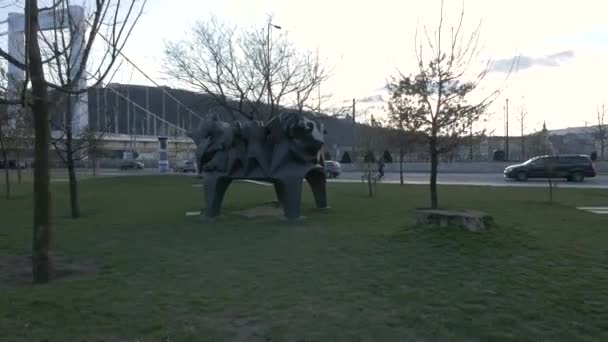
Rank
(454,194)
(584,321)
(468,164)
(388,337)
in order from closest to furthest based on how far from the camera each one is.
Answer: (388,337) < (584,321) < (454,194) < (468,164)

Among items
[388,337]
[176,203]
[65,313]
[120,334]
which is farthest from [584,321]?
[176,203]

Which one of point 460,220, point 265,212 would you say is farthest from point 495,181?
point 460,220

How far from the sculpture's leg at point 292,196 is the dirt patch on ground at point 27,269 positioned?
527 centimetres

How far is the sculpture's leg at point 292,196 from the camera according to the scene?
11938mm

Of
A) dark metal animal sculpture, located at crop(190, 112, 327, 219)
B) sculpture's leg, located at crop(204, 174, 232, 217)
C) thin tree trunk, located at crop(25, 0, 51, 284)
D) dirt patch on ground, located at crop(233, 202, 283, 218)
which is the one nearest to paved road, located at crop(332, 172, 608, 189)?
dirt patch on ground, located at crop(233, 202, 283, 218)

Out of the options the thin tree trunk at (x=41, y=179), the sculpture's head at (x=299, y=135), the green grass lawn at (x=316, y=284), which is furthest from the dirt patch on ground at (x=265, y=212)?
the thin tree trunk at (x=41, y=179)

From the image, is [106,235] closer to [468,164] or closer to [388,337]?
[388,337]

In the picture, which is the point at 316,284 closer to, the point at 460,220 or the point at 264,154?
the point at 460,220

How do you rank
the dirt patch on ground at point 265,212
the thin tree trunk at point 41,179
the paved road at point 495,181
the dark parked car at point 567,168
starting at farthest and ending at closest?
the dark parked car at point 567,168
the paved road at point 495,181
the dirt patch on ground at point 265,212
the thin tree trunk at point 41,179

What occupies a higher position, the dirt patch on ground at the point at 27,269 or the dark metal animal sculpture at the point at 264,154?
the dark metal animal sculpture at the point at 264,154

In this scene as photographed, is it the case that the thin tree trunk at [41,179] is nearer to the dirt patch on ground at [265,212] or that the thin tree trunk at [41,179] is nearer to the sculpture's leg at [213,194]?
the sculpture's leg at [213,194]

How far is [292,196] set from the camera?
12.0 metres

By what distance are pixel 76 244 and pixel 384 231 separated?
568 centimetres

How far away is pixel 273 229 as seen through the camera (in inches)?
414
